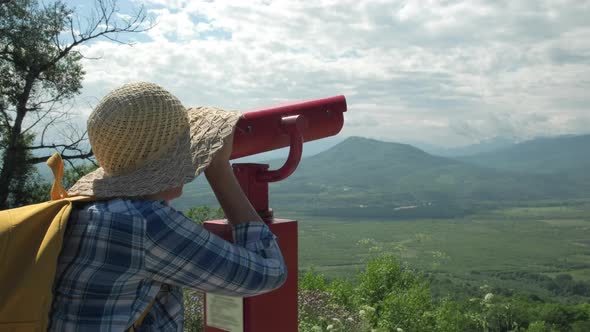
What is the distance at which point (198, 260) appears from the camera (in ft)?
3.63

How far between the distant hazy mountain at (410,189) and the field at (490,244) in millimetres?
14284

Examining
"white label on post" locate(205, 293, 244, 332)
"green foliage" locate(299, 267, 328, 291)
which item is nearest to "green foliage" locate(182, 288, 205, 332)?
"green foliage" locate(299, 267, 328, 291)

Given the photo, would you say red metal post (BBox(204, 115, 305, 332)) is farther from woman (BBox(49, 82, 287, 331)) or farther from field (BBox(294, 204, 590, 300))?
field (BBox(294, 204, 590, 300))

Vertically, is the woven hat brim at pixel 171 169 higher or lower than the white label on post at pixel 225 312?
higher

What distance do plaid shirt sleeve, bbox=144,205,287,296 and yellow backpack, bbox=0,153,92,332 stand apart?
177 millimetres

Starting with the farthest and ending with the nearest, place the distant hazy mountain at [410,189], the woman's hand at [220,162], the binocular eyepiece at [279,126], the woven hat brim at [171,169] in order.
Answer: the distant hazy mountain at [410,189], the binocular eyepiece at [279,126], the woman's hand at [220,162], the woven hat brim at [171,169]

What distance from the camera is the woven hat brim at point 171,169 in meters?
1.16

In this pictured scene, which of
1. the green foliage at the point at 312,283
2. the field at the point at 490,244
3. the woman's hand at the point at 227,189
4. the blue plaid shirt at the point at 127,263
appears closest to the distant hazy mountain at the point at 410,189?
the field at the point at 490,244

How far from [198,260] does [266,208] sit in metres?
0.62

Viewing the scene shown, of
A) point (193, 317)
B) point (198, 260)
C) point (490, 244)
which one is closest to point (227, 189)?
point (198, 260)

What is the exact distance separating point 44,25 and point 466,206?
13694 centimetres

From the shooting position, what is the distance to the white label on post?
1.66 m

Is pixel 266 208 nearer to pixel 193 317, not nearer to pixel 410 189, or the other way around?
pixel 193 317

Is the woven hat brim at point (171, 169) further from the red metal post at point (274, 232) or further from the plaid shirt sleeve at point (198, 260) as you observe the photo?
the red metal post at point (274, 232)
